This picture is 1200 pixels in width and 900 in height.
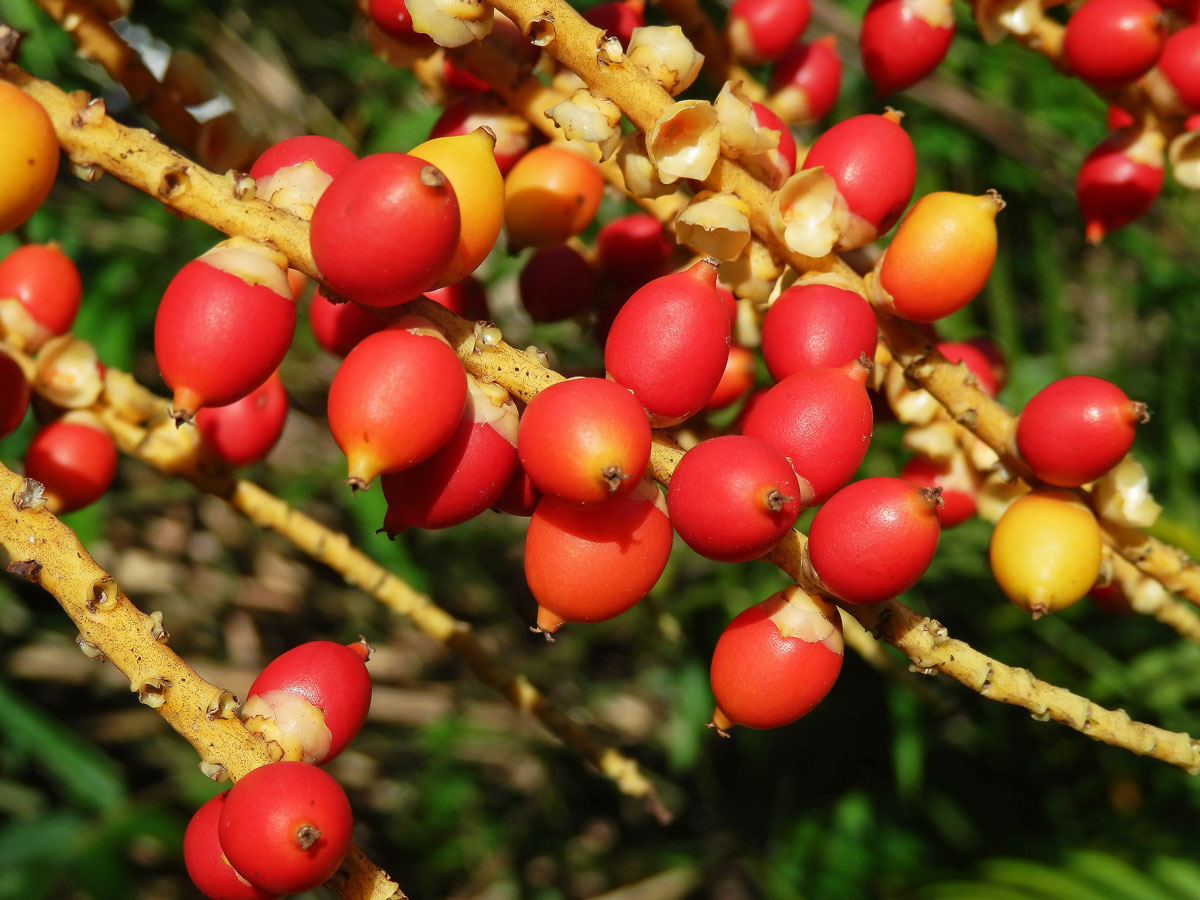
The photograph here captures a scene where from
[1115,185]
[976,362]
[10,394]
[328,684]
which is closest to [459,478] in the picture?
[328,684]

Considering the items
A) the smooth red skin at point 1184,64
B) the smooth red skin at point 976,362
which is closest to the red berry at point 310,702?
the smooth red skin at point 976,362

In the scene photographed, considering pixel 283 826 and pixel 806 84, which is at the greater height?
pixel 806 84

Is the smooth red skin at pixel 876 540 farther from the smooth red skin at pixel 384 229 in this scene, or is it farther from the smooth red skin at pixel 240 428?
the smooth red skin at pixel 240 428

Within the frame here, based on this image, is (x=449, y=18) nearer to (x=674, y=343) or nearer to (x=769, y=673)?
(x=674, y=343)

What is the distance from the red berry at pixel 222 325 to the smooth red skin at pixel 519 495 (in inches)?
6.4

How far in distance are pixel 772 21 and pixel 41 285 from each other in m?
0.64

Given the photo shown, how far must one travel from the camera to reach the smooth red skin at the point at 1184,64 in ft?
2.69

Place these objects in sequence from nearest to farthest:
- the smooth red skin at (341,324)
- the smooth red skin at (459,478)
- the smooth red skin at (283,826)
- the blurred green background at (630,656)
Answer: the smooth red skin at (283,826) < the smooth red skin at (459,478) < the smooth red skin at (341,324) < the blurred green background at (630,656)

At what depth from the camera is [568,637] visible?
165 cm

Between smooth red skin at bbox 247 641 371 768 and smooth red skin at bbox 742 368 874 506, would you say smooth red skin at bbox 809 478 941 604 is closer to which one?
smooth red skin at bbox 742 368 874 506

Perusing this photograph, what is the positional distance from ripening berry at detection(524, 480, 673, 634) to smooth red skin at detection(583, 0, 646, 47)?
0.45 metres

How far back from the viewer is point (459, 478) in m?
0.58

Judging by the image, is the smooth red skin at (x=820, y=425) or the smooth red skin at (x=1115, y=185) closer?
the smooth red skin at (x=820, y=425)

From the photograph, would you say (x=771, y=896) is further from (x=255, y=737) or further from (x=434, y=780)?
(x=255, y=737)
